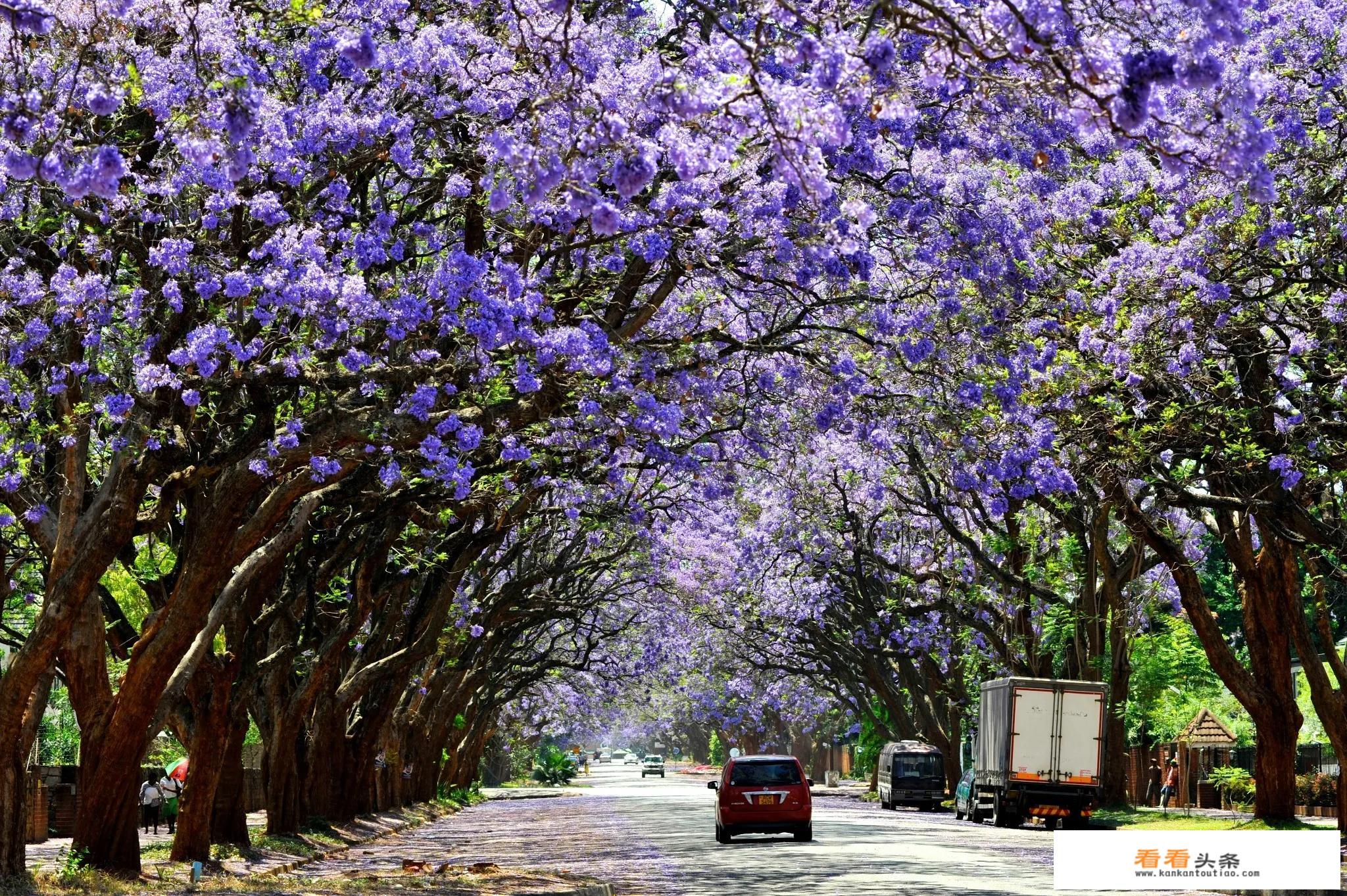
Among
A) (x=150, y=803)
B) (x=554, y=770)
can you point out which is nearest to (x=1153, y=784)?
(x=150, y=803)

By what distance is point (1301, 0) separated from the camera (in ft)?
51.0

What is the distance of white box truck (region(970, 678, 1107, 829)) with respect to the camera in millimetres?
32375

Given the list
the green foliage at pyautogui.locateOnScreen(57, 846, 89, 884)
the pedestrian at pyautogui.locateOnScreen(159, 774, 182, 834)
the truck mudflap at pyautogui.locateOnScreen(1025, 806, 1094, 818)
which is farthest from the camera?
the pedestrian at pyautogui.locateOnScreen(159, 774, 182, 834)

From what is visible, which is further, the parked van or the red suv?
the parked van

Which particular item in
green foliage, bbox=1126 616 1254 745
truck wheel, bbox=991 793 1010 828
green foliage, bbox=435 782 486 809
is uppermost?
green foliage, bbox=1126 616 1254 745

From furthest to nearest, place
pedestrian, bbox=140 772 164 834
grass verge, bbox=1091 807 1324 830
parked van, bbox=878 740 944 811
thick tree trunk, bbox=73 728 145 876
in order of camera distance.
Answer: parked van, bbox=878 740 944 811
pedestrian, bbox=140 772 164 834
grass verge, bbox=1091 807 1324 830
thick tree trunk, bbox=73 728 145 876

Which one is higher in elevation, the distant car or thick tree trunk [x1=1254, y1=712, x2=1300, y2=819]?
thick tree trunk [x1=1254, y1=712, x2=1300, y2=819]

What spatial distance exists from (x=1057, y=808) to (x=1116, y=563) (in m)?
5.15

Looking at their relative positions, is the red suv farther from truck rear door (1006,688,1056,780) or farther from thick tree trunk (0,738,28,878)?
thick tree trunk (0,738,28,878)

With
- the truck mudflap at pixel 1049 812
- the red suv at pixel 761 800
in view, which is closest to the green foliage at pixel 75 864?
the red suv at pixel 761 800

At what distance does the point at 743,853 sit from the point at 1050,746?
36.1 feet

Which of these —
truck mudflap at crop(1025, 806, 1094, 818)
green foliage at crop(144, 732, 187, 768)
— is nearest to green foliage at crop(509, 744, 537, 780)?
green foliage at crop(144, 732, 187, 768)

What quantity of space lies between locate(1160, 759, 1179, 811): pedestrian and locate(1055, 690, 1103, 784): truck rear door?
1206cm

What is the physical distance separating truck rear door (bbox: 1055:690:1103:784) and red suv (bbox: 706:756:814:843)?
7818mm
